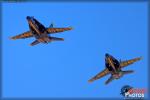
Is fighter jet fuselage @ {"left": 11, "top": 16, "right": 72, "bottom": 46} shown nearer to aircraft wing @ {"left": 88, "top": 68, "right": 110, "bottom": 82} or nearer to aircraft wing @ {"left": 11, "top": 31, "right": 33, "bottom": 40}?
aircraft wing @ {"left": 11, "top": 31, "right": 33, "bottom": 40}

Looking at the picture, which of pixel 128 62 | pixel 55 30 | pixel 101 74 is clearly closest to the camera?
pixel 55 30

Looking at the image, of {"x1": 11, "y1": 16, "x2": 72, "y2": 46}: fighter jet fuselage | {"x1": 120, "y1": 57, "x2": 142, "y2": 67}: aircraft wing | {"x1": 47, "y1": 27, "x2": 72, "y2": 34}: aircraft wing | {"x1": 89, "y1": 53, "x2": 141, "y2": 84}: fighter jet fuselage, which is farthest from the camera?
{"x1": 120, "y1": 57, "x2": 142, "y2": 67}: aircraft wing

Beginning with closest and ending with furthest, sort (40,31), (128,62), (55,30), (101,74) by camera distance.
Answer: (40,31) → (55,30) → (128,62) → (101,74)

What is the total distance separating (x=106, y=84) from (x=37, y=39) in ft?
59.4

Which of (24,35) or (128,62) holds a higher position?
(24,35)

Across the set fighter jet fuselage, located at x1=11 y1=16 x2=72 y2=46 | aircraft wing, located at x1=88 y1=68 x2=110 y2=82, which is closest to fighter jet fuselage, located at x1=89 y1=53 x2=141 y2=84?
aircraft wing, located at x1=88 y1=68 x2=110 y2=82

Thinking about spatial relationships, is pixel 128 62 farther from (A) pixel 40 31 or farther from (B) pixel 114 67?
(A) pixel 40 31

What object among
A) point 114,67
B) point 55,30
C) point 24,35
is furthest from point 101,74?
point 24,35

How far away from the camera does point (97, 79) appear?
138m

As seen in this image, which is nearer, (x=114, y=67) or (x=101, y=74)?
(x=114, y=67)

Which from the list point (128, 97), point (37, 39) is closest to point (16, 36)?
point (37, 39)

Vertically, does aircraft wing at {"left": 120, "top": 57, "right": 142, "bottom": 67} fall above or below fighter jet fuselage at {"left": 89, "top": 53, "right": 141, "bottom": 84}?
above

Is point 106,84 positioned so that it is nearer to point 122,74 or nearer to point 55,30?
point 122,74

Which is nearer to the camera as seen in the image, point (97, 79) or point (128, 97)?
point (128, 97)
